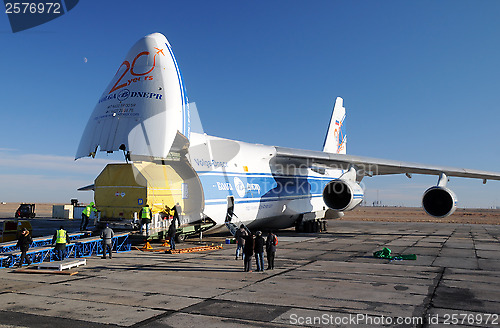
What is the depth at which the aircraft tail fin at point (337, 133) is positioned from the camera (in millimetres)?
24344

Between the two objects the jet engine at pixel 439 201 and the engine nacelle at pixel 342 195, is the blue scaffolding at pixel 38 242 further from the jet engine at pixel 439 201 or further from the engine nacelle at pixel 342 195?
the jet engine at pixel 439 201

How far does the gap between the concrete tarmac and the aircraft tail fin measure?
13435 millimetres

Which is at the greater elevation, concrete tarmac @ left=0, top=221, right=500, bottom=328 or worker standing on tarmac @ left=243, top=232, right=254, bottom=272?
worker standing on tarmac @ left=243, top=232, right=254, bottom=272

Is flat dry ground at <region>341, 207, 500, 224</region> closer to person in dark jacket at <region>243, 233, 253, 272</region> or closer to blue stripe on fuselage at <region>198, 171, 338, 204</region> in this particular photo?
blue stripe on fuselage at <region>198, 171, 338, 204</region>

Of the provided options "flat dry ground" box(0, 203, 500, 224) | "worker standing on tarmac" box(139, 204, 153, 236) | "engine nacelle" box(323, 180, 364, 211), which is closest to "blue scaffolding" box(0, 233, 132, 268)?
"worker standing on tarmac" box(139, 204, 153, 236)

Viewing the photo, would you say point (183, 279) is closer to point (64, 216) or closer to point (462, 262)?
point (462, 262)

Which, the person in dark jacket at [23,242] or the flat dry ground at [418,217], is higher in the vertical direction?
the person in dark jacket at [23,242]

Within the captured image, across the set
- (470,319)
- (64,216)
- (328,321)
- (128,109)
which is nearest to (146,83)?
(128,109)

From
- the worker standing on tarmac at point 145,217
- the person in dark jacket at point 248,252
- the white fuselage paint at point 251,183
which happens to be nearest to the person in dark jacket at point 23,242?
the worker standing on tarmac at point 145,217

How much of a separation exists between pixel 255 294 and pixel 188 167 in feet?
24.5

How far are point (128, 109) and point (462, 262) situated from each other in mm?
9760

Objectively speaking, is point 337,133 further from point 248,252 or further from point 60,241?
point 60,241

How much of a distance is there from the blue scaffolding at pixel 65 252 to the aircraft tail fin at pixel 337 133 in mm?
14372

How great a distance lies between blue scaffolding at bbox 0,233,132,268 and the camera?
9.91 metres
